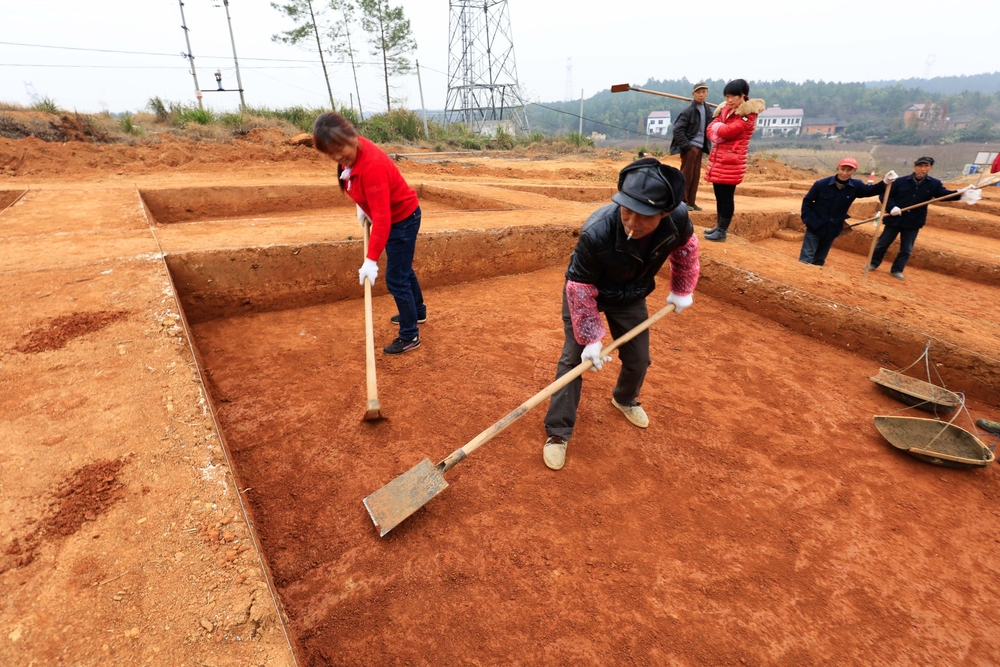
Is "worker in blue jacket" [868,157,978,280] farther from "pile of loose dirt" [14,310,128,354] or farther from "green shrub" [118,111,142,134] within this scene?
"green shrub" [118,111,142,134]

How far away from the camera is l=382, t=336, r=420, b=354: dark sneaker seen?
3570 millimetres

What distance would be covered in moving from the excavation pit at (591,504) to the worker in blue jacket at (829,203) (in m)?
2.57

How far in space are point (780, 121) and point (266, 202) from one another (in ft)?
326

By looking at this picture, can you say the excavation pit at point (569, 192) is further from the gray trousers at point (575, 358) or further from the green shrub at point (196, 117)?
the green shrub at point (196, 117)

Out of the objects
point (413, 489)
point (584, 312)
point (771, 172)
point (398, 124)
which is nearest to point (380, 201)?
point (584, 312)

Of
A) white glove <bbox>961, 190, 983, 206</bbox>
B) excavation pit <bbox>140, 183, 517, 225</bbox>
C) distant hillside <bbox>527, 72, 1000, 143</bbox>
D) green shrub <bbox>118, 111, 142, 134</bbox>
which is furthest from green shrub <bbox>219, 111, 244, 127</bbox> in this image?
distant hillside <bbox>527, 72, 1000, 143</bbox>

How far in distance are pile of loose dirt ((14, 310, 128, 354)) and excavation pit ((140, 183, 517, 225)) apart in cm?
388

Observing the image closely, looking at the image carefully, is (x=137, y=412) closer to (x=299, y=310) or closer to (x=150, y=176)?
(x=299, y=310)

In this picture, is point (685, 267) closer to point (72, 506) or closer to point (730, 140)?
point (72, 506)

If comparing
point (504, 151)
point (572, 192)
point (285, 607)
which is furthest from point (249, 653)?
point (504, 151)

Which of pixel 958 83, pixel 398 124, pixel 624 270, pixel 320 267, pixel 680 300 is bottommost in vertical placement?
pixel 320 267

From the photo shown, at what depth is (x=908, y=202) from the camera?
5879 millimetres

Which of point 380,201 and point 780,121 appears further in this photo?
point 780,121

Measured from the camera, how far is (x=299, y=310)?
432cm
